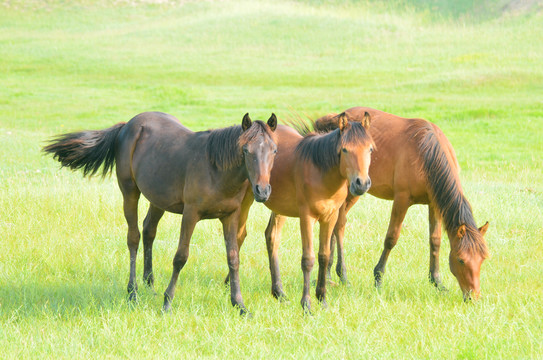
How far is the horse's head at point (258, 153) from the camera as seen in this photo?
532 centimetres

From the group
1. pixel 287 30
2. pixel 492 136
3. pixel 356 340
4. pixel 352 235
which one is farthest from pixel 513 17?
pixel 356 340

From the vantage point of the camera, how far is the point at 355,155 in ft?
18.0

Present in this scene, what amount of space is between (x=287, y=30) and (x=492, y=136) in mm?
30316

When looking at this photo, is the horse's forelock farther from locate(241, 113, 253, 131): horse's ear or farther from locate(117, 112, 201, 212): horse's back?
locate(117, 112, 201, 212): horse's back

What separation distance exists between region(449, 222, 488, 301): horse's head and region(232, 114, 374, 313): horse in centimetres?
121

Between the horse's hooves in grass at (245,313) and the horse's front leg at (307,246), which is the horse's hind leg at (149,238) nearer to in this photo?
the horse's hooves in grass at (245,313)

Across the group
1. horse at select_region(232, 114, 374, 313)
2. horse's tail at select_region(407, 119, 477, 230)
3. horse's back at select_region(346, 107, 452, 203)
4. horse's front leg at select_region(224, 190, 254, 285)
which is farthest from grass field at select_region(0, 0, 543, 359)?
horse's back at select_region(346, 107, 452, 203)

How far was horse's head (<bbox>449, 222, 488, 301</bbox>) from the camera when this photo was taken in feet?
19.7

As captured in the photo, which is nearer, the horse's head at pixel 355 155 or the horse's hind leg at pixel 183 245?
the horse's head at pixel 355 155

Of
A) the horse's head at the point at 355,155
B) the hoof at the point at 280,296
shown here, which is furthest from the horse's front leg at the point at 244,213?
the horse's head at the point at 355,155

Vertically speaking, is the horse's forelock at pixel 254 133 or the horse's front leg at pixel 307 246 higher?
the horse's forelock at pixel 254 133

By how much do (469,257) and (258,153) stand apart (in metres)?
2.31

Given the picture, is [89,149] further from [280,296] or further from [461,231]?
[461,231]

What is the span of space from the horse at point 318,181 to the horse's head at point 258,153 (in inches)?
25.3
